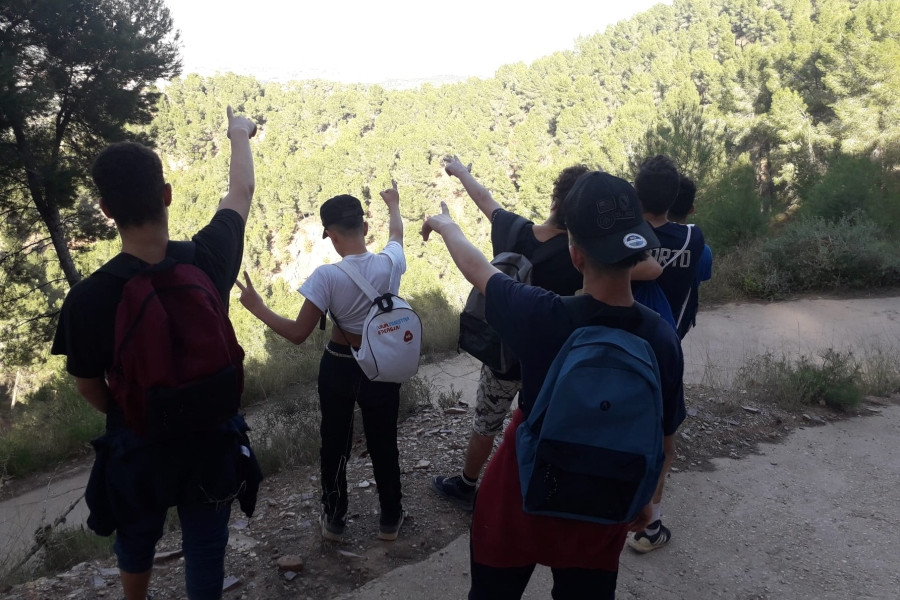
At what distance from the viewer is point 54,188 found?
10.1 meters

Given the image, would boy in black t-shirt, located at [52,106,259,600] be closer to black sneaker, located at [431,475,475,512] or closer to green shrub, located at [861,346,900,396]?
black sneaker, located at [431,475,475,512]

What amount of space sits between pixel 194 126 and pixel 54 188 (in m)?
64.6

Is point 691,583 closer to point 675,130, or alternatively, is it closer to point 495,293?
point 495,293

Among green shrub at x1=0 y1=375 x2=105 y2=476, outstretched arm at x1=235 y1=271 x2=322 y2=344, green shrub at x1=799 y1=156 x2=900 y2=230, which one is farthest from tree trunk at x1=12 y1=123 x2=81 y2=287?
green shrub at x1=799 y1=156 x2=900 y2=230

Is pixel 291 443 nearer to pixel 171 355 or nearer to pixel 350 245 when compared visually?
pixel 350 245

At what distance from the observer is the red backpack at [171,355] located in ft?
5.34

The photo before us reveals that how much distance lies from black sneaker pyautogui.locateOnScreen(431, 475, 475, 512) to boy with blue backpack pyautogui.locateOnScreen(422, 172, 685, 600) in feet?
5.75

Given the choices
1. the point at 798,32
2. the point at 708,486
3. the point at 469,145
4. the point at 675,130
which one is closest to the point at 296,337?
the point at 708,486

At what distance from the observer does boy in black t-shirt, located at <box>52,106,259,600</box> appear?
1.67 metres

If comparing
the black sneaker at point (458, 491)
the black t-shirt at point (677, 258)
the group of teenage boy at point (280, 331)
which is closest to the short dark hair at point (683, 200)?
the black t-shirt at point (677, 258)

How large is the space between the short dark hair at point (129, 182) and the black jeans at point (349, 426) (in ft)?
3.87

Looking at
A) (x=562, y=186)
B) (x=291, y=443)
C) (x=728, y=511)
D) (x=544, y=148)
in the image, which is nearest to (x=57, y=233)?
(x=291, y=443)

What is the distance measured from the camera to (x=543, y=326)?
1.53m

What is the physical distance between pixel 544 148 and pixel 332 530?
169ft
